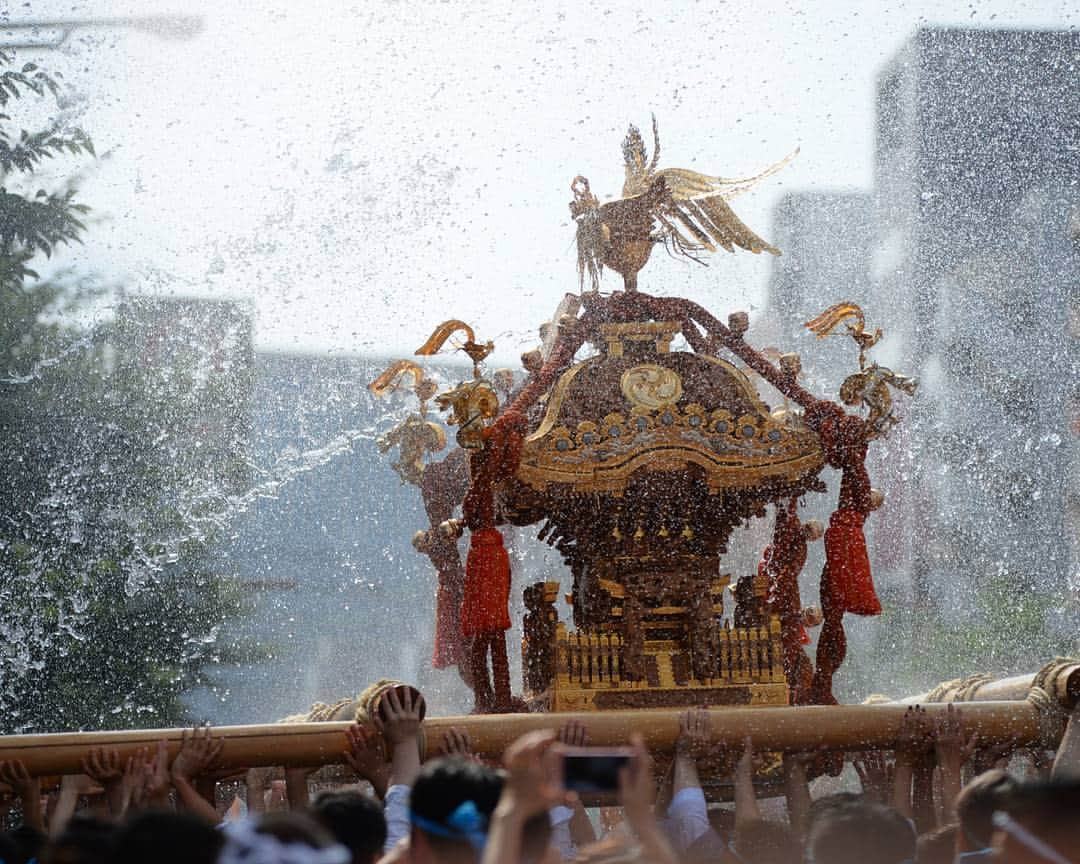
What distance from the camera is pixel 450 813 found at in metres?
3.00

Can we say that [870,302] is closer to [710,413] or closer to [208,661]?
[208,661]

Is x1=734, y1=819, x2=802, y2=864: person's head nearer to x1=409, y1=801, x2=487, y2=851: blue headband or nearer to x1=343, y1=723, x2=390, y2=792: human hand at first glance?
x1=343, y1=723, x2=390, y2=792: human hand

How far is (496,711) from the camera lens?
7.05 m

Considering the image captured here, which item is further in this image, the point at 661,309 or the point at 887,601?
the point at 887,601

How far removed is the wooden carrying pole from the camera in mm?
5215

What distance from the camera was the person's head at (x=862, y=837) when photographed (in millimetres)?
3189

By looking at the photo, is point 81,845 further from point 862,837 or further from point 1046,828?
point 1046,828

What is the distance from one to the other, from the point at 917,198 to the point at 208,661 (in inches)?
513

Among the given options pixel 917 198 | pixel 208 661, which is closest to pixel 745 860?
pixel 208 661

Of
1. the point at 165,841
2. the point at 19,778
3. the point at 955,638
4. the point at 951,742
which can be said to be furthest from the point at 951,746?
the point at 955,638

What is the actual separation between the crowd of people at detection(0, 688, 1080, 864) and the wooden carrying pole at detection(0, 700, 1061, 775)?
68mm

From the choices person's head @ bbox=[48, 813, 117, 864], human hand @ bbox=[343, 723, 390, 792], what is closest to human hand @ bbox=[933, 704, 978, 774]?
human hand @ bbox=[343, 723, 390, 792]

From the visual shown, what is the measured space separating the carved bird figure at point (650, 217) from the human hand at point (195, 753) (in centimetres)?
351

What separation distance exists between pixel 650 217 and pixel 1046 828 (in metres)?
5.13
